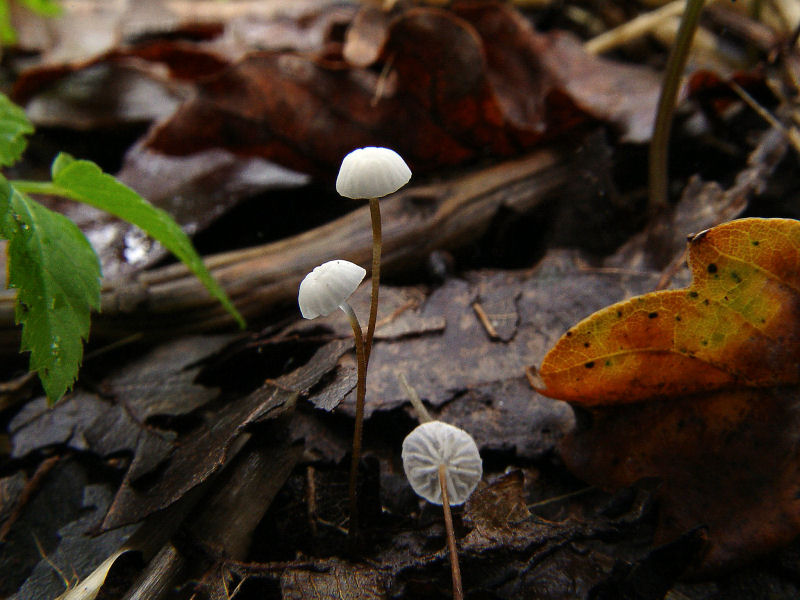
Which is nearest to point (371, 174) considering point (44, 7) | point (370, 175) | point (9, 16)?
point (370, 175)

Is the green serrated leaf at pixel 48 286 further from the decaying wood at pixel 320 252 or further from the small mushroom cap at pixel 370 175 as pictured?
the small mushroom cap at pixel 370 175

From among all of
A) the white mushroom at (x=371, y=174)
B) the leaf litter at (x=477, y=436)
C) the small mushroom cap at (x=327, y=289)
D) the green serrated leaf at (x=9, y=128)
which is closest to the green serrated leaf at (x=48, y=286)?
the green serrated leaf at (x=9, y=128)

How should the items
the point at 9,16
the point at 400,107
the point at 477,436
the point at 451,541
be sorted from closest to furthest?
1. the point at 451,541
2. the point at 477,436
3. the point at 400,107
4. the point at 9,16

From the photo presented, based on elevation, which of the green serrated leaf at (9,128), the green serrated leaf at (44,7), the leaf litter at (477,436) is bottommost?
the leaf litter at (477,436)

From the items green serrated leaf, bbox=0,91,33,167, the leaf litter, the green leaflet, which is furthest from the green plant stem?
the green leaflet

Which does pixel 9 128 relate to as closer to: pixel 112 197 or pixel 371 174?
pixel 112 197

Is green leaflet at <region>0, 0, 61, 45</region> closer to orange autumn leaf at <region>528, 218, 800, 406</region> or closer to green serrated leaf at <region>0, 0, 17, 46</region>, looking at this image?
green serrated leaf at <region>0, 0, 17, 46</region>
